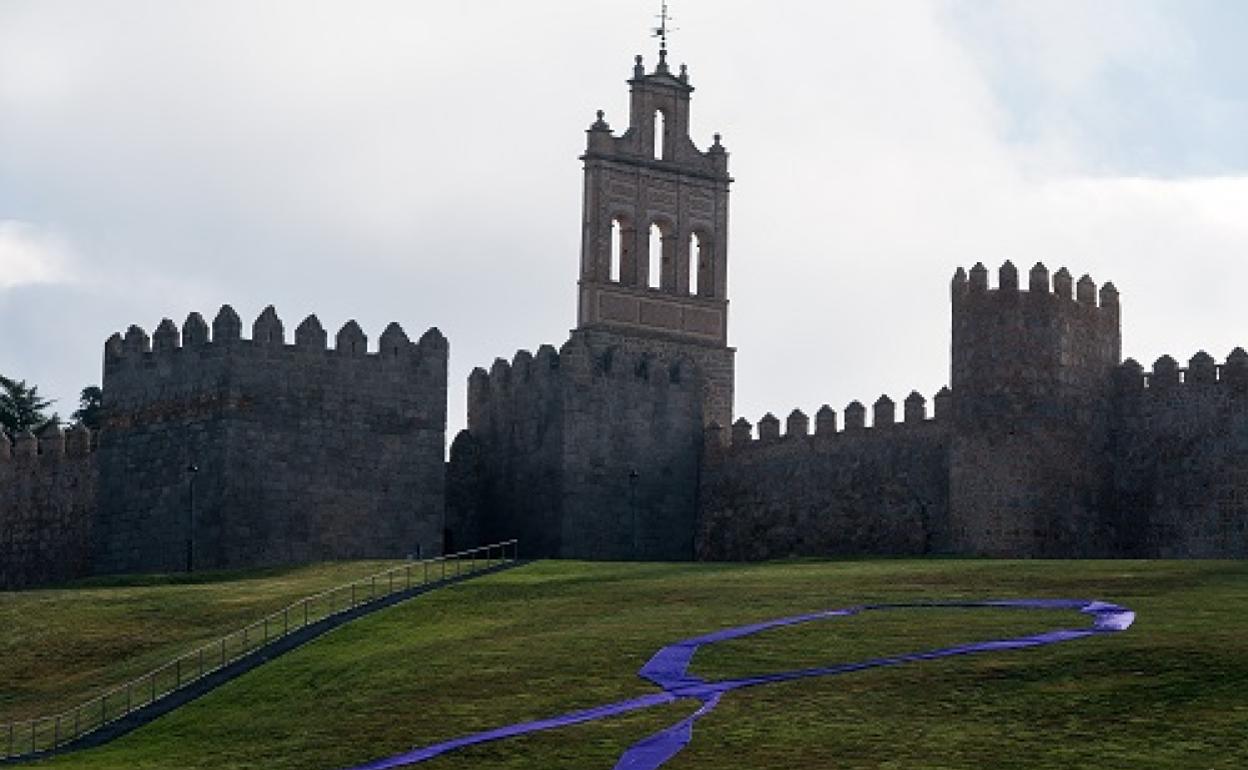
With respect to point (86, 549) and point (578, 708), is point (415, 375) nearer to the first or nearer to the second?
point (86, 549)

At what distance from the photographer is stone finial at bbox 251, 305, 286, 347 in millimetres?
81750

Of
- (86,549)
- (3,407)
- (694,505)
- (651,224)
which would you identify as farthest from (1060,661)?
(3,407)

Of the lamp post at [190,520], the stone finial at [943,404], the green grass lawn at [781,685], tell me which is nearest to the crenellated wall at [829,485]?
the stone finial at [943,404]

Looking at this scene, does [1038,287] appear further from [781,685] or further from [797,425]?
[781,685]

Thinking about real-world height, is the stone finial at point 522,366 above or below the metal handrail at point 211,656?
above

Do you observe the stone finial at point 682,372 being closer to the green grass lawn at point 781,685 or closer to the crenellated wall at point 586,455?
the crenellated wall at point 586,455

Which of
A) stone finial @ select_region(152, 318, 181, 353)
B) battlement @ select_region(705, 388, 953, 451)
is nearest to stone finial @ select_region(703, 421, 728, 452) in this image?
battlement @ select_region(705, 388, 953, 451)

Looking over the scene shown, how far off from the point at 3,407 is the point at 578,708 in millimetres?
70607

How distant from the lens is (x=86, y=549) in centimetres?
8475

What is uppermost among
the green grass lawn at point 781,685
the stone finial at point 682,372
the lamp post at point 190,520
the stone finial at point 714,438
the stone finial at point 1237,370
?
the stone finial at point 682,372

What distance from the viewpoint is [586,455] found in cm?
8331

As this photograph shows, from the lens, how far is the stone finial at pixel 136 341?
278 ft

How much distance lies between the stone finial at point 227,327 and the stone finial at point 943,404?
769 inches

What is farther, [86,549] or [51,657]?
[86,549]
